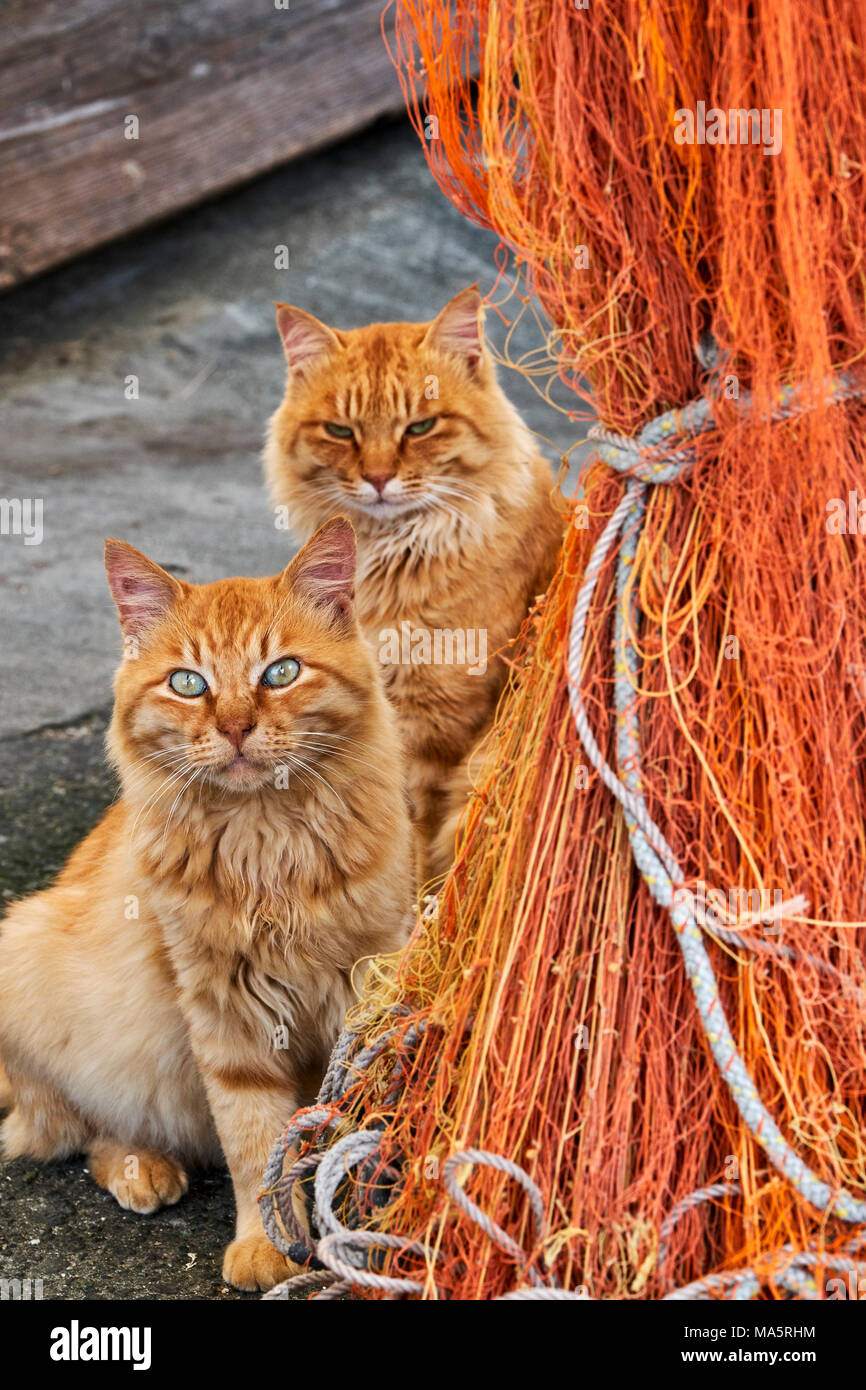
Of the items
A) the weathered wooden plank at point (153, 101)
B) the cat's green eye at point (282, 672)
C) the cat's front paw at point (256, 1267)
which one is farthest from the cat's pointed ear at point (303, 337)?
the weathered wooden plank at point (153, 101)

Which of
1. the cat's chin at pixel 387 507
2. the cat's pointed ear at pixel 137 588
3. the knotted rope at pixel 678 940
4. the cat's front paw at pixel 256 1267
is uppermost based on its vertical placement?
the cat's chin at pixel 387 507

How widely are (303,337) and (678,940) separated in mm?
2205

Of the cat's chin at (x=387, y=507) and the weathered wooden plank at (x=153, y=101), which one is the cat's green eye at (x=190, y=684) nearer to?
the cat's chin at (x=387, y=507)

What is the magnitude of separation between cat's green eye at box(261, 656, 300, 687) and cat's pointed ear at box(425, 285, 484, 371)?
4.07 ft

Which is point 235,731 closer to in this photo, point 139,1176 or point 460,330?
point 139,1176

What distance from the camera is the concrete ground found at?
389cm

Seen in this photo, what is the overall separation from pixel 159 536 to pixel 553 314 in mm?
3799

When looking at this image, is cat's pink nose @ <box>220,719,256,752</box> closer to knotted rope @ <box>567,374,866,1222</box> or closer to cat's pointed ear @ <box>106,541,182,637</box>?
cat's pointed ear @ <box>106,541,182,637</box>

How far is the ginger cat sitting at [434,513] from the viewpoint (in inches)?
123

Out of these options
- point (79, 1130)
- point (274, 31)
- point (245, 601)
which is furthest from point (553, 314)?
point (274, 31)

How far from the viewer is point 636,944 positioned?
1775 mm

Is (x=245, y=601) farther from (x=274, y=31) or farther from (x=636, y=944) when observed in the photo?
(x=274, y=31)

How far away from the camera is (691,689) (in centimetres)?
178

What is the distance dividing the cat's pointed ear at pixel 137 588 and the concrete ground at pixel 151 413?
3.58ft
